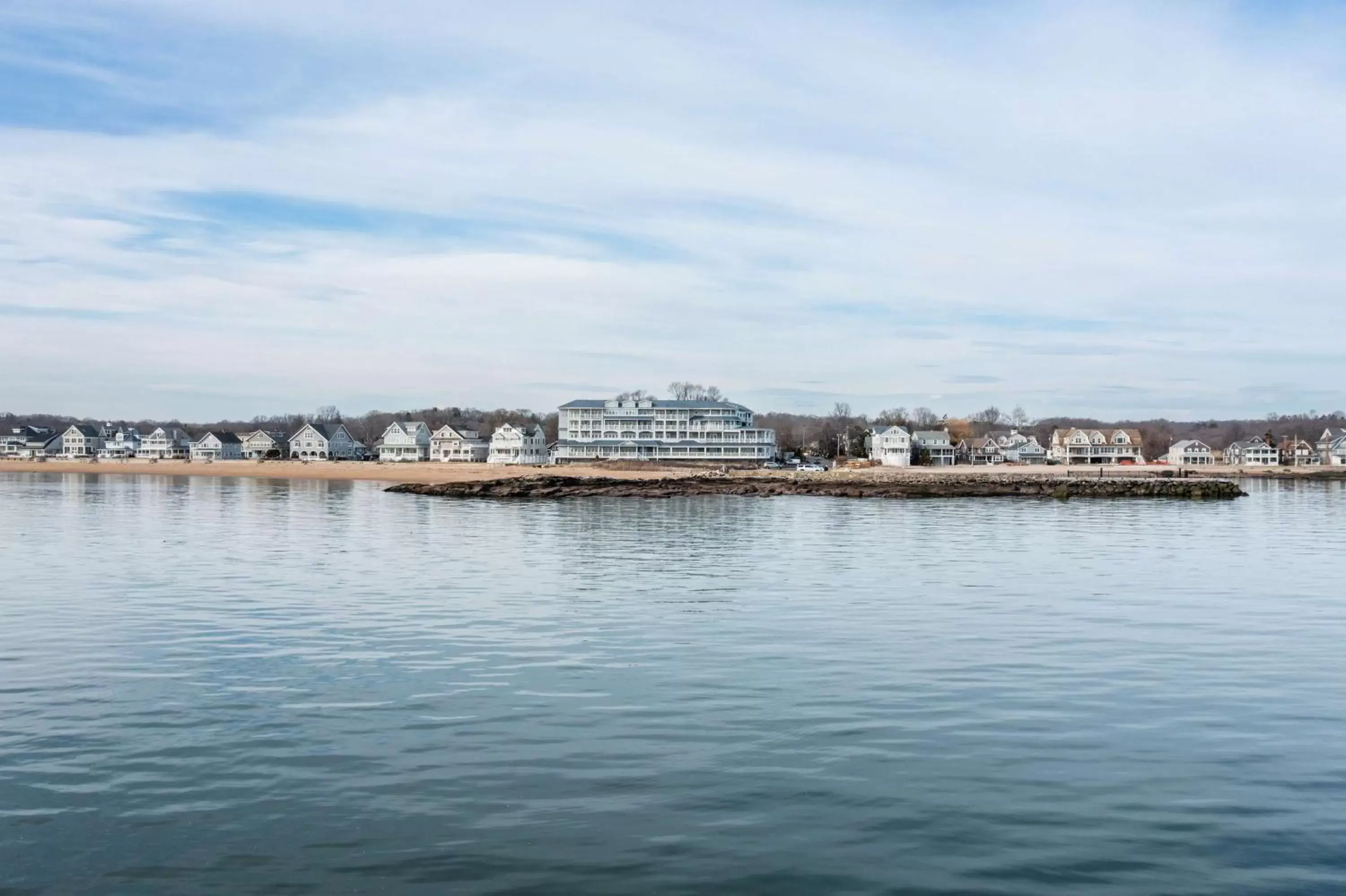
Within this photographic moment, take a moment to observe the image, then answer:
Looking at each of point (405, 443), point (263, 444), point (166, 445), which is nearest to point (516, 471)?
point (405, 443)

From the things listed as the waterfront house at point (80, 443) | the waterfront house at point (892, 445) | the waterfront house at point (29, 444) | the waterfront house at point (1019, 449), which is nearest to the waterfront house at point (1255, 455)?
the waterfront house at point (1019, 449)

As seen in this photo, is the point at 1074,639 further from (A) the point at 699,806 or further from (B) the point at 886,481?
(B) the point at 886,481

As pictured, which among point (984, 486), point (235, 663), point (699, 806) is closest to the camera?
point (699, 806)

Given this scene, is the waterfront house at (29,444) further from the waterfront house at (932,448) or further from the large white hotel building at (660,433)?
the waterfront house at (932,448)

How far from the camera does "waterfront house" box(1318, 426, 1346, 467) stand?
13000cm

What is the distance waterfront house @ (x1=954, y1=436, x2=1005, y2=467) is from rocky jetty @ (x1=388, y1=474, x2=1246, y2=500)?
2156 inches

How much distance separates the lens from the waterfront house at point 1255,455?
435ft

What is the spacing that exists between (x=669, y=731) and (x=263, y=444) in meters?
146

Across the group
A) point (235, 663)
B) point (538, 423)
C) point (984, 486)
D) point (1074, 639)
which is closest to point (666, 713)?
point (235, 663)

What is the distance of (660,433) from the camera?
4953 inches

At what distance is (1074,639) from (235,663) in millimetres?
12441

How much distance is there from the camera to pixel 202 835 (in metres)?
8.70

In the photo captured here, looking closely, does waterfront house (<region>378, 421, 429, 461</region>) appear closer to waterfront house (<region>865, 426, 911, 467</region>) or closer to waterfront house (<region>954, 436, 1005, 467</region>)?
waterfront house (<region>865, 426, 911, 467</region>)

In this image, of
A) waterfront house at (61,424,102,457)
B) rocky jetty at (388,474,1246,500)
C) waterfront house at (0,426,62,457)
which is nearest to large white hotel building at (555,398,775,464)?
rocky jetty at (388,474,1246,500)
